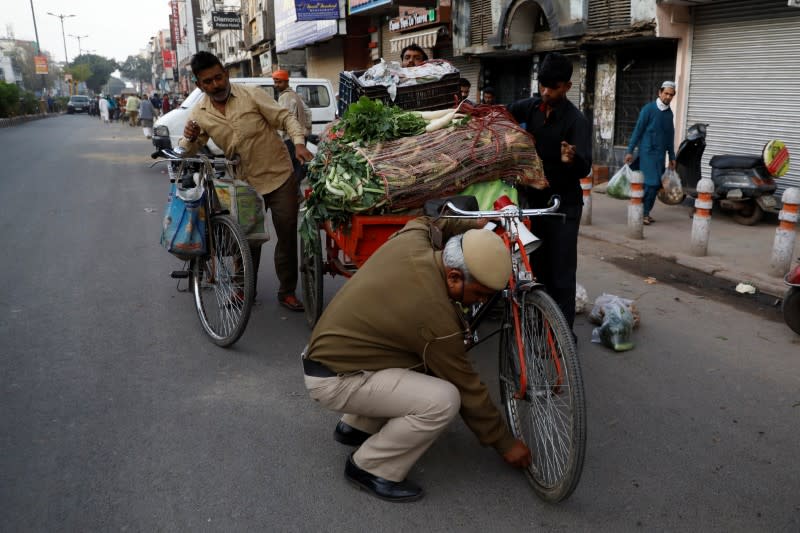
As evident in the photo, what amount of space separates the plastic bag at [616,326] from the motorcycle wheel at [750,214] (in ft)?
15.7

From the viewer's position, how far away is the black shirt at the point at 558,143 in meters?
4.04

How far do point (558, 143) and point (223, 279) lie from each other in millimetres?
2568

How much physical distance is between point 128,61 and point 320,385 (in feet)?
630

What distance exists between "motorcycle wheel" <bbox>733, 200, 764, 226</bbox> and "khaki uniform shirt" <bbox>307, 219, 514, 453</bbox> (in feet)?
Result: 23.6

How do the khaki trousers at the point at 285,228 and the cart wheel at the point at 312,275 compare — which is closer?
the cart wheel at the point at 312,275

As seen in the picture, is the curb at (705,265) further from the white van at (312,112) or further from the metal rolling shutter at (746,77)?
the white van at (312,112)

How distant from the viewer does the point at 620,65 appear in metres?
12.2

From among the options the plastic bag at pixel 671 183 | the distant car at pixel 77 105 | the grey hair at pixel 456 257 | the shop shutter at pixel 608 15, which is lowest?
the plastic bag at pixel 671 183

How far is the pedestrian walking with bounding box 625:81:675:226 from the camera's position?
28.6 feet

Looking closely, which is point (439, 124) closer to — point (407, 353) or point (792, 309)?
point (407, 353)

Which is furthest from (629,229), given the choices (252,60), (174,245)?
(252,60)

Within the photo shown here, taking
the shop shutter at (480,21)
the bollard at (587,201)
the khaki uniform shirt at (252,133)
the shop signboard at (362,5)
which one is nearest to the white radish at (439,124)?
the khaki uniform shirt at (252,133)

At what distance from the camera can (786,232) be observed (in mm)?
6125

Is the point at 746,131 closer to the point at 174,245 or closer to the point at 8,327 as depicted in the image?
the point at 174,245
